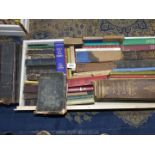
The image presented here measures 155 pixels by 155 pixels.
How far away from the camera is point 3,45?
2049 millimetres

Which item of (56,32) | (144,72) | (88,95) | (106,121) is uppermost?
(56,32)

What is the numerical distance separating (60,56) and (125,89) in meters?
0.54

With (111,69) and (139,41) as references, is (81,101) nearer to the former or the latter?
(111,69)

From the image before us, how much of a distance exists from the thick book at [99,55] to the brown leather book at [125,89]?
0.69 feet

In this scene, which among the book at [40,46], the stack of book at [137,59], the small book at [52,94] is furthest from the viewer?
the book at [40,46]

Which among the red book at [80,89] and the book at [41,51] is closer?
the red book at [80,89]

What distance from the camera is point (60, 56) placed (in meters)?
2.04

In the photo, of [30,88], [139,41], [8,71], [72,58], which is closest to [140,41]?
[139,41]

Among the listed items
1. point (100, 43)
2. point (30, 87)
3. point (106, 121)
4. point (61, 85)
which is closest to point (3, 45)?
point (30, 87)

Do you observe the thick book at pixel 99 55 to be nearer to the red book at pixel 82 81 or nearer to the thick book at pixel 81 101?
the red book at pixel 82 81

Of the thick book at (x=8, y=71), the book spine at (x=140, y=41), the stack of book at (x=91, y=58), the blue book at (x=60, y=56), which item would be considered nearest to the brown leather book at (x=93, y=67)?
the stack of book at (x=91, y=58)

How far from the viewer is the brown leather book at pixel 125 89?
1860 mm
